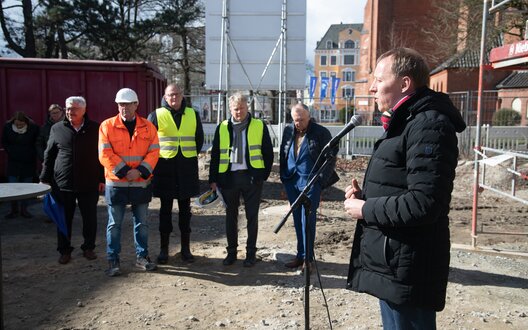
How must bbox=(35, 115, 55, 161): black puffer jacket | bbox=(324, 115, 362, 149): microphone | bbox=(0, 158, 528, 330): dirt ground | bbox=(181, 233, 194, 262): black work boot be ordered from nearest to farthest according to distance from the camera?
bbox=(324, 115, 362, 149): microphone → bbox=(0, 158, 528, 330): dirt ground → bbox=(181, 233, 194, 262): black work boot → bbox=(35, 115, 55, 161): black puffer jacket

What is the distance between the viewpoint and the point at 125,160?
16.6ft

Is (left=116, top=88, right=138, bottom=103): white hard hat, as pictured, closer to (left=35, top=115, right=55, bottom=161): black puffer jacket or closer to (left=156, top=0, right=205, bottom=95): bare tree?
(left=35, top=115, right=55, bottom=161): black puffer jacket

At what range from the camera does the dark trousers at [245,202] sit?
5.47 m

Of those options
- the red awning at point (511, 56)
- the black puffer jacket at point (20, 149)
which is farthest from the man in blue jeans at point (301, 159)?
the black puffer jacket at point (20, 149)

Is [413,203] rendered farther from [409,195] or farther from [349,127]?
[349,127]

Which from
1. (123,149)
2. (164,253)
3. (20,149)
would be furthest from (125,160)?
(20,149)

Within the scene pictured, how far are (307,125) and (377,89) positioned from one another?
9.51 feet

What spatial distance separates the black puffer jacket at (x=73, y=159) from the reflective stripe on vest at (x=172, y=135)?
2.84 feet

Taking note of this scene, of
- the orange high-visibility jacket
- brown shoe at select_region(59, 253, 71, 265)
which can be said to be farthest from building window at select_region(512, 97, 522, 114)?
brown shoe at select_region(59, 253, 71, 265)

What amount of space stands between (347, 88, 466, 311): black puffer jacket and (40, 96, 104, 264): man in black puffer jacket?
4.11 metres

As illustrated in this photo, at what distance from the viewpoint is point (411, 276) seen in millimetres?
2186

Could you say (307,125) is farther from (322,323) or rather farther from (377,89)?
(377,89)

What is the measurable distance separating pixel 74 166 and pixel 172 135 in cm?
121

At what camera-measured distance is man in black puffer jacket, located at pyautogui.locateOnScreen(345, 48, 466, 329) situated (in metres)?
2.07
